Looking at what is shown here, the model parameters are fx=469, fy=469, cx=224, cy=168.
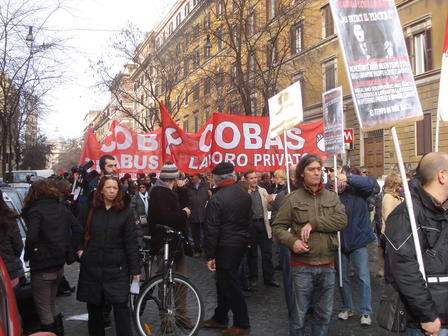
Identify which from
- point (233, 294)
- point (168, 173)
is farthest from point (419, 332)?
point (168, 173)

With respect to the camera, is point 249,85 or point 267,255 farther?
point 249,85

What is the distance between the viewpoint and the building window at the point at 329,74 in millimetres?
29594

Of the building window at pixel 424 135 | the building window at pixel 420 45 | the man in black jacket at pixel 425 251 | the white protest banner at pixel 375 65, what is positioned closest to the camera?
the man in black jacket at pixel 425 251

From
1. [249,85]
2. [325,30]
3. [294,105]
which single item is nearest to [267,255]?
[294,105]

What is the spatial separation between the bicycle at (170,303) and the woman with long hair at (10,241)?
1274mm

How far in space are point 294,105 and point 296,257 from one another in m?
3.23

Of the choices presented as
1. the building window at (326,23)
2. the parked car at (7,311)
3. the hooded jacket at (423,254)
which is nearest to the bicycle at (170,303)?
the hooded jacket at (423,254)

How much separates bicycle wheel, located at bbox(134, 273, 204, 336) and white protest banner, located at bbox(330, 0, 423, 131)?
2652 millimetres

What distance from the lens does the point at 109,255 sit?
4.45 meters

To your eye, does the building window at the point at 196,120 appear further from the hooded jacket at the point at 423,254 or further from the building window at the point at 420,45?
the hooded jacket at the point at 423,254

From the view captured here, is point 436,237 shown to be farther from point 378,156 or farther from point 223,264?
point 378,156

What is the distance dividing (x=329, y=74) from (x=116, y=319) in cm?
2784

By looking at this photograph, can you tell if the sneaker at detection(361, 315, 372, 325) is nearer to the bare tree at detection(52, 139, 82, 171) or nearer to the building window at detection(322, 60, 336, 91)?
the building window at detection(322, 60, 336, 91)

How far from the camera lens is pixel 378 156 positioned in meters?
27.2
